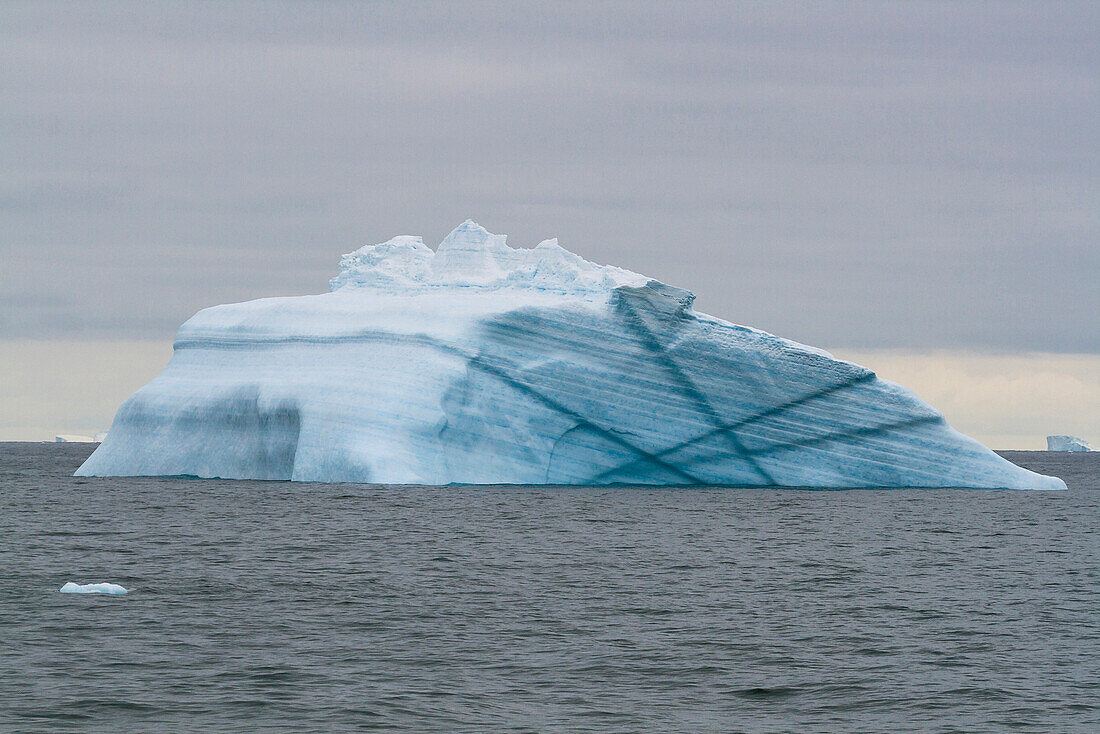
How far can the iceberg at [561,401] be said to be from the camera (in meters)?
39.3

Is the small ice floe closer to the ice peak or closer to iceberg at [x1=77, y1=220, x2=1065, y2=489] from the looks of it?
iceberg at [x1=77, y1=220, x2=1065, y2=489]

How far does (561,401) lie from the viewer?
4003 cm

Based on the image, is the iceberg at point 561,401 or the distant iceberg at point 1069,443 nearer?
the iceberg at point 561,401

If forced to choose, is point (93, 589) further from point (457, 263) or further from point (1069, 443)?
point (1069, 443)

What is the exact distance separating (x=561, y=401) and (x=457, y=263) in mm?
7701

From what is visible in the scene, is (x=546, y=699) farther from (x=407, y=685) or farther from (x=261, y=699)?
(x=261, y=699)

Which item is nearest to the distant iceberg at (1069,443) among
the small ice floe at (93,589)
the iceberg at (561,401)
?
the iceberg at (561,401)

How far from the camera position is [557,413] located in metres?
40.4

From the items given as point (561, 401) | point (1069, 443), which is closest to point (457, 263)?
point (561, 401)

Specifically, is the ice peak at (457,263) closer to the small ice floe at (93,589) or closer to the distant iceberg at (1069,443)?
the small ice floe at (93,589)

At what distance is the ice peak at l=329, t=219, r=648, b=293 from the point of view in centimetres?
4359

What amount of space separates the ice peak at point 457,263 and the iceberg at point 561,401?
353mm

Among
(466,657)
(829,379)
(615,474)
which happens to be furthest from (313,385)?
(466,657)

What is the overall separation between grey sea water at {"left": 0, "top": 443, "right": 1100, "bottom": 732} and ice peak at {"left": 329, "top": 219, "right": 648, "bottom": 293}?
11659 mm
